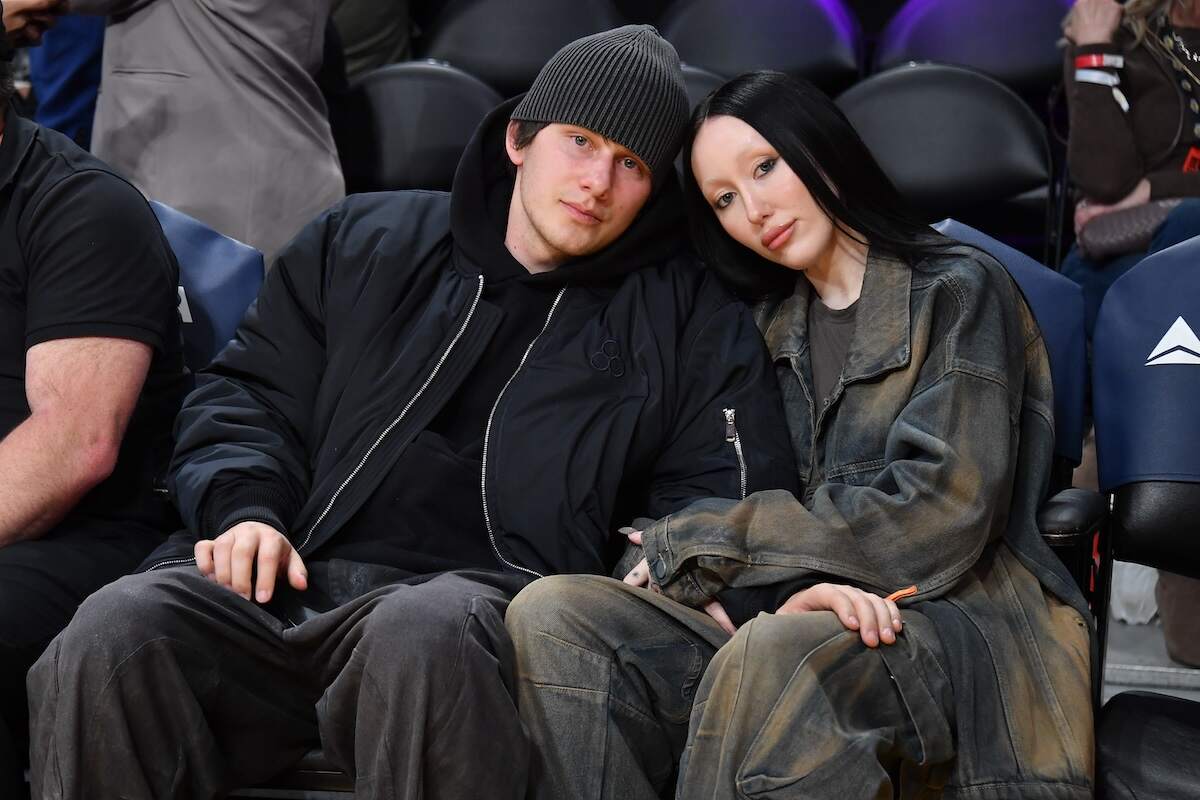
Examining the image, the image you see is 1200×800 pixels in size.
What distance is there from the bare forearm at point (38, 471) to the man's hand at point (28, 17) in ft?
3.23

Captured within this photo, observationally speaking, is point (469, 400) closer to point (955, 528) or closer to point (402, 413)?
point (402, 413)

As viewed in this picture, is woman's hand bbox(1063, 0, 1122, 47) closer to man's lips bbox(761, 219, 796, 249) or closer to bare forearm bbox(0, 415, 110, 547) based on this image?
man's lips bbox(761, 219, 796, 249)

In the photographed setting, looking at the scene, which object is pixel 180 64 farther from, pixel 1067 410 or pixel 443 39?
pixel 1067 410

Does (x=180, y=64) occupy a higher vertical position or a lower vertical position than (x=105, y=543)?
higher

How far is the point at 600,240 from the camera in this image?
236 cm

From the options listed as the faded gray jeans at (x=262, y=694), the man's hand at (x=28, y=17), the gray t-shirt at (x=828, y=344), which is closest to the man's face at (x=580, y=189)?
the gray t-shirt at (x=828, y=344)

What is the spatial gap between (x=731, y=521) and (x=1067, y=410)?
662 mm

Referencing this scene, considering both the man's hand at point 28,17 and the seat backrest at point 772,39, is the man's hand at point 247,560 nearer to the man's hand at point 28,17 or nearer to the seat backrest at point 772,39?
the man's hand at point 28,17

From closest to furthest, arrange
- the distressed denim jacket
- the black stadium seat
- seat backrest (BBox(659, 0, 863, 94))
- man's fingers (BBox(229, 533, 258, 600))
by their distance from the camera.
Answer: the distressed denim jacket < man's fingers (BBox(229, 533, 258, 600)) < the black stadium seat < seat backrest (BBox(659, 0, 863, 94))

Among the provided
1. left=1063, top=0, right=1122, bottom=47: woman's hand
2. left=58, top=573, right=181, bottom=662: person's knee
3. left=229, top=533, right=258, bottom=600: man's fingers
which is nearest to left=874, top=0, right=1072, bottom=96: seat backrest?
left=1063, top=0, right=1122, bottom=47: woman's hand

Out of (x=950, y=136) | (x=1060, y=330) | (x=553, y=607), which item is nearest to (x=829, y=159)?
(x=1060, y=330)

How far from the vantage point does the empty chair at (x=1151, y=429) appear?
1.99 metres

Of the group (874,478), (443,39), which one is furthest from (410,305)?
(443,39)

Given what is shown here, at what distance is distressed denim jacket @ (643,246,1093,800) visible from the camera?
1.88 metres
